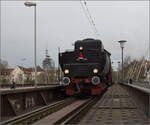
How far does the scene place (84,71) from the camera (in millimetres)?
16656

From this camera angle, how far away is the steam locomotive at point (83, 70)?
53.7ft

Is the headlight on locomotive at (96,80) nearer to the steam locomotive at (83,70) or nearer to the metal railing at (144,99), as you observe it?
the steam locomotive at (83,70)

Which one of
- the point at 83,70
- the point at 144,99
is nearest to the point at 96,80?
the point at 83,70

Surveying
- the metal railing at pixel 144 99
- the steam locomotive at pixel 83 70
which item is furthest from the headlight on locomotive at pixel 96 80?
the metal railing at pixel 144 99

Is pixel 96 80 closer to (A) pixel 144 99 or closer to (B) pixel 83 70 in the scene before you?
(B) pixel 83 70

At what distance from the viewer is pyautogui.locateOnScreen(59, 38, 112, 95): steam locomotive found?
16359 mm

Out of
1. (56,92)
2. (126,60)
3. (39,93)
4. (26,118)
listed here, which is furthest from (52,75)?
(26,118)

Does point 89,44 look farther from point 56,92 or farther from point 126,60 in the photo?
point 126,60

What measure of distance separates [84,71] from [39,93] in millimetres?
3727

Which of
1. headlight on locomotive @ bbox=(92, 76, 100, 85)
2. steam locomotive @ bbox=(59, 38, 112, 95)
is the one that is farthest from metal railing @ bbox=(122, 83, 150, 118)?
steam locomotive @ bbox=(59, 38, 112, 95)

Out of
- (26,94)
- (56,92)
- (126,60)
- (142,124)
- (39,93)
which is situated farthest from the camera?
(126,60)

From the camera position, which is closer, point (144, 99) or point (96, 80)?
point (144, 99)

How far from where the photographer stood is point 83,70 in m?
16.7

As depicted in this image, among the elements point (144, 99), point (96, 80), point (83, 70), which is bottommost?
point (144, 99)
